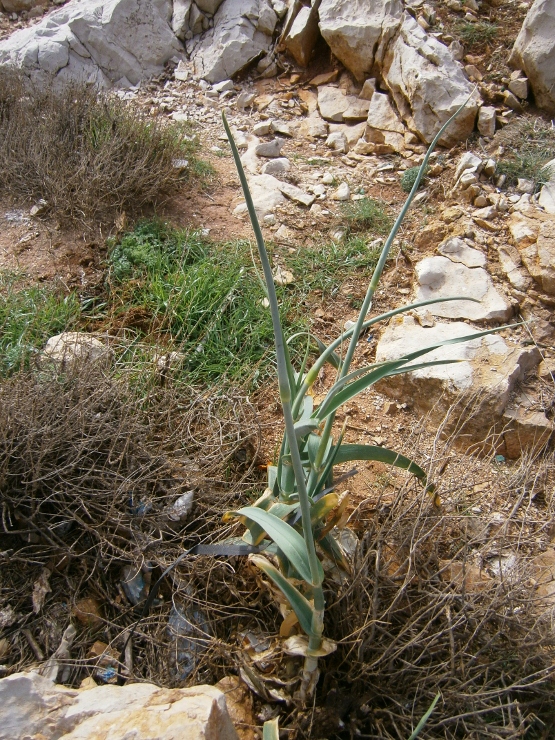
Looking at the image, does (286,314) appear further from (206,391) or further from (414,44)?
(414,44)

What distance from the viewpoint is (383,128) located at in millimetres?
3887

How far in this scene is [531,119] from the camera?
3.55 meters

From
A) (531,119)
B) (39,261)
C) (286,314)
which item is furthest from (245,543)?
(531,119)

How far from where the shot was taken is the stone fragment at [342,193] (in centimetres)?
343

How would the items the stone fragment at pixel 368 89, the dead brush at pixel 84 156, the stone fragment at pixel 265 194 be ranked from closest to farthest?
the dead brush at pixel 84 156
the stone fragment at pixel 265 194
the stone fragment at pixel 368 89

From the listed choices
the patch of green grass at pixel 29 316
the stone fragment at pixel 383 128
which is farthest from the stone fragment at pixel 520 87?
the patch of green grass at pixel 29 316

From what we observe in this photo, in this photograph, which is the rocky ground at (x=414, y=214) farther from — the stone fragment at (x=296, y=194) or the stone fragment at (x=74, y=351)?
the stone fragment at (x=74, y=351)

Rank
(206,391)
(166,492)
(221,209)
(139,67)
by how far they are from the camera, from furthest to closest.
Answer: (139,67) → (221,209) → (206,391) → (166,492)

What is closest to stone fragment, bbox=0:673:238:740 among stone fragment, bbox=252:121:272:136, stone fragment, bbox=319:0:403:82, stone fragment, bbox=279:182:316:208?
stone fragment, bbox=279:182:316:208

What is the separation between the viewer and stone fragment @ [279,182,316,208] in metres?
3.41

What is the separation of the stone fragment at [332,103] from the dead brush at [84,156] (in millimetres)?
1192

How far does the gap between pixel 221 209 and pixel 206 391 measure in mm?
1573

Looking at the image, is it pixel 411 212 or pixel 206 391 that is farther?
pixel 411 212

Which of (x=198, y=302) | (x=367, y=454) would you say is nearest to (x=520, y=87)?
(x=198, y=302)
